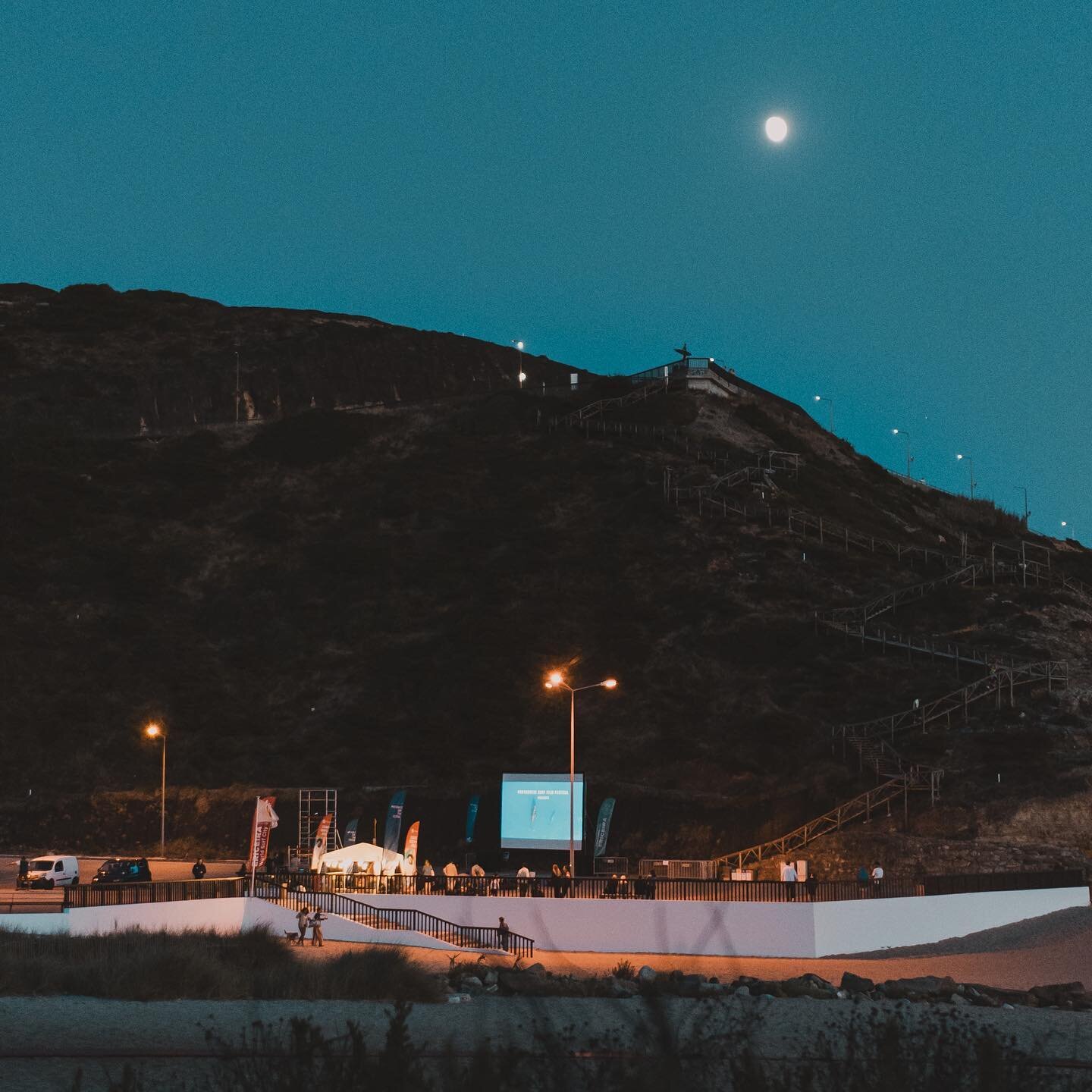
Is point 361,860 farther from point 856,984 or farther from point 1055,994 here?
point 1055,994

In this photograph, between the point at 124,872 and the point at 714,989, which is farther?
the point at 124,872

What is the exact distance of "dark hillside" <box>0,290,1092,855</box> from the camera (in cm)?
6550

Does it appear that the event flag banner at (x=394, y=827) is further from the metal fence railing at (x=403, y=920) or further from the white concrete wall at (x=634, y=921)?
the metal fence railing at (x=403, y=920)

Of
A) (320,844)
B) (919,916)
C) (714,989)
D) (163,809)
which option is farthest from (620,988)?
(163,809)

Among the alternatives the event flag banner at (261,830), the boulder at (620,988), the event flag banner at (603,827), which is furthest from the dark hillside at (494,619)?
the boulder at (620,988)

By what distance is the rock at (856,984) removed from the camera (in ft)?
89.7

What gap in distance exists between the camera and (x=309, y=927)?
37.0 metres

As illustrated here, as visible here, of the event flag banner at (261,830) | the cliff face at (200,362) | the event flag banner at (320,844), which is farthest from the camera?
the cliff face at (200,362)

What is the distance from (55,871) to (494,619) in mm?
37573

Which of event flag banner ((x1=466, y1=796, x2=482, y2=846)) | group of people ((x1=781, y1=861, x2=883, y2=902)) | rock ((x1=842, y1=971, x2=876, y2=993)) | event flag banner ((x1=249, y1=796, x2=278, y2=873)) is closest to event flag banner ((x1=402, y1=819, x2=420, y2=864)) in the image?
event flag banner ((x1=466, y1=796, x2=482, y2=846))

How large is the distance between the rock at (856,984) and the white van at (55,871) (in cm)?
2985

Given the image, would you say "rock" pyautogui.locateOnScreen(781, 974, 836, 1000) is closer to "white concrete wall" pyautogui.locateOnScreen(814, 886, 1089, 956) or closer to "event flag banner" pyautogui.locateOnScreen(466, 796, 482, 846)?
"white concrete wall" pyautogui.locateOnScreen(814, 886, 1089, 956)

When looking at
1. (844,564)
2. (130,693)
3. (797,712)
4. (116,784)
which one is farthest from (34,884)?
(844,564)

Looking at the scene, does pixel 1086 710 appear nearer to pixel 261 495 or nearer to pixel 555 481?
pixel 555 481
